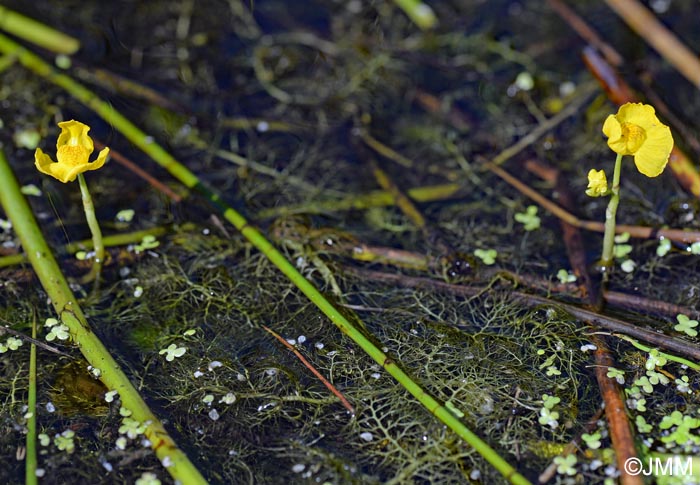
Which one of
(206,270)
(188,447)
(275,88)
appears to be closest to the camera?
(188,447)

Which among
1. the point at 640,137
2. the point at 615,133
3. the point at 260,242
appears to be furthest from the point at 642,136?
the point at 260,242

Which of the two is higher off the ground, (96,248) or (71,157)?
(71,157)

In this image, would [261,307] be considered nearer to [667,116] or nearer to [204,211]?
[204,211]

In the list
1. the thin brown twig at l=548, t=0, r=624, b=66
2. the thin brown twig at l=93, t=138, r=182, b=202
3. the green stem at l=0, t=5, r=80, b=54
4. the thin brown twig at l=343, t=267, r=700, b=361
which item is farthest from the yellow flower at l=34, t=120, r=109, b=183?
the thin brown twig at l=548, t=0, r=624, b=66

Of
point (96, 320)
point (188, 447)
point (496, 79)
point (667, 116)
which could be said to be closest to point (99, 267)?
point (96, 320)

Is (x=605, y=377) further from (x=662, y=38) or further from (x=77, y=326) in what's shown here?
(x=77, y=326)

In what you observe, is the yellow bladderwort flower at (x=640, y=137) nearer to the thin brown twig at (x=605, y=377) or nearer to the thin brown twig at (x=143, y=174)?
the thin brown twig at (x=605, y=377)

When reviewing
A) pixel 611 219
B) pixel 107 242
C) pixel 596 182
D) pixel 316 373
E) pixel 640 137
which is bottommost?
pixel 316 373
